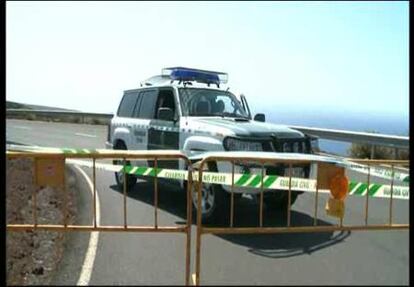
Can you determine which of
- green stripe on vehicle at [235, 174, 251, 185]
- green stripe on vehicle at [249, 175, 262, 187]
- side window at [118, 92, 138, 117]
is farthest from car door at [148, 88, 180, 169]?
green stripe on vehicle at [249, 175, 262, 187]

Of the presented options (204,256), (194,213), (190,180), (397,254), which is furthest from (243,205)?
(190,180)

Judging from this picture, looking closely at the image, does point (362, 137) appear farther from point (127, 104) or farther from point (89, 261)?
point (89, 261)

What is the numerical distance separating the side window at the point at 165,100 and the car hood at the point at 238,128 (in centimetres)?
75

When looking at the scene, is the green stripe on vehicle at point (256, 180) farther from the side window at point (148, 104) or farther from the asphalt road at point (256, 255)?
the side window at point (148, 104)

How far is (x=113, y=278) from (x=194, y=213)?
2.64 m

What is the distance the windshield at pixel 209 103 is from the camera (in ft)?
30.3

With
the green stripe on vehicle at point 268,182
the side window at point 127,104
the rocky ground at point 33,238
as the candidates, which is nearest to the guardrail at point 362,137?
the side window at point 127,104

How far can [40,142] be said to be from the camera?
20562 mm

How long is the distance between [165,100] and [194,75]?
2.40 ft

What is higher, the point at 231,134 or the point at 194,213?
the point at 231,134

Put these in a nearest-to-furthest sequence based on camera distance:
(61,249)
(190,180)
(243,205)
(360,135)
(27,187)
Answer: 1. (190,180)
2. (61,249)
3. (243,205)
4. (27,187)
5. (360,135)

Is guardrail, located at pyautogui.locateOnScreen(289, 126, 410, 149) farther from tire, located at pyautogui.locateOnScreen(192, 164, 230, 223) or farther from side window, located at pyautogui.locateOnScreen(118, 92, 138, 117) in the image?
tire, located at pyautogui.locateOnScreen(192, 164, 230, 223)

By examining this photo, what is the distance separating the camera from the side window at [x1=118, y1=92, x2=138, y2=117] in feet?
35.9

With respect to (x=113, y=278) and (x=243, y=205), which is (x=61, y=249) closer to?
(x=113, y=278)
